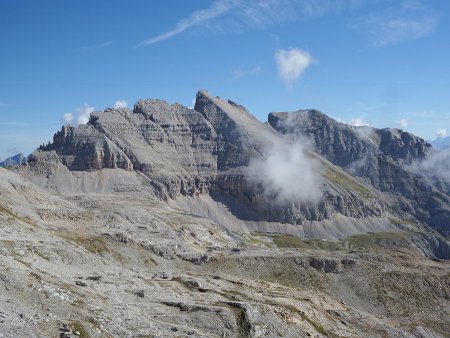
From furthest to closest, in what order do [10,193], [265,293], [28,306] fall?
[10,193] < [265,293] < [28,306]

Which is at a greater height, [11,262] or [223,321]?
[11,262]

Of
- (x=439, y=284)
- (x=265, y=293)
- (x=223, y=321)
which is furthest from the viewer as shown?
(x=439, y=284)

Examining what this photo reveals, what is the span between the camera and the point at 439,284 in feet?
441

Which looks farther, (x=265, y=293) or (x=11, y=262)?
(x=265, y=293)

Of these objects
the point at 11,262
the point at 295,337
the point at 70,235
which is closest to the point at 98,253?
the point at 70,235

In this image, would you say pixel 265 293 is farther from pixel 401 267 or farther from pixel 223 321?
pixel 401 267

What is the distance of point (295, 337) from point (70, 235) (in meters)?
66.8

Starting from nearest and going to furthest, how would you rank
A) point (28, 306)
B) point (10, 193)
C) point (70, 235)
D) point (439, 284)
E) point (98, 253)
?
point (28, 306) < point (98, 253) < point (70, 235) < point (439, 284) < point (10, 193)

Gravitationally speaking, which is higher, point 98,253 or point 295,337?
point 98,253

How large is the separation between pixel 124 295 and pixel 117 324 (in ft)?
65.1

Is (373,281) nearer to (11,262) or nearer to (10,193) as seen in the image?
(11,262)

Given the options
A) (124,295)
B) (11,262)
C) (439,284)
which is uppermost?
(11,262)

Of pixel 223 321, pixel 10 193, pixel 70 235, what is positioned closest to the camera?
pixel 223 321

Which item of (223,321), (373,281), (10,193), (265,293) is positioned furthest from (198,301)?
(10,193)
